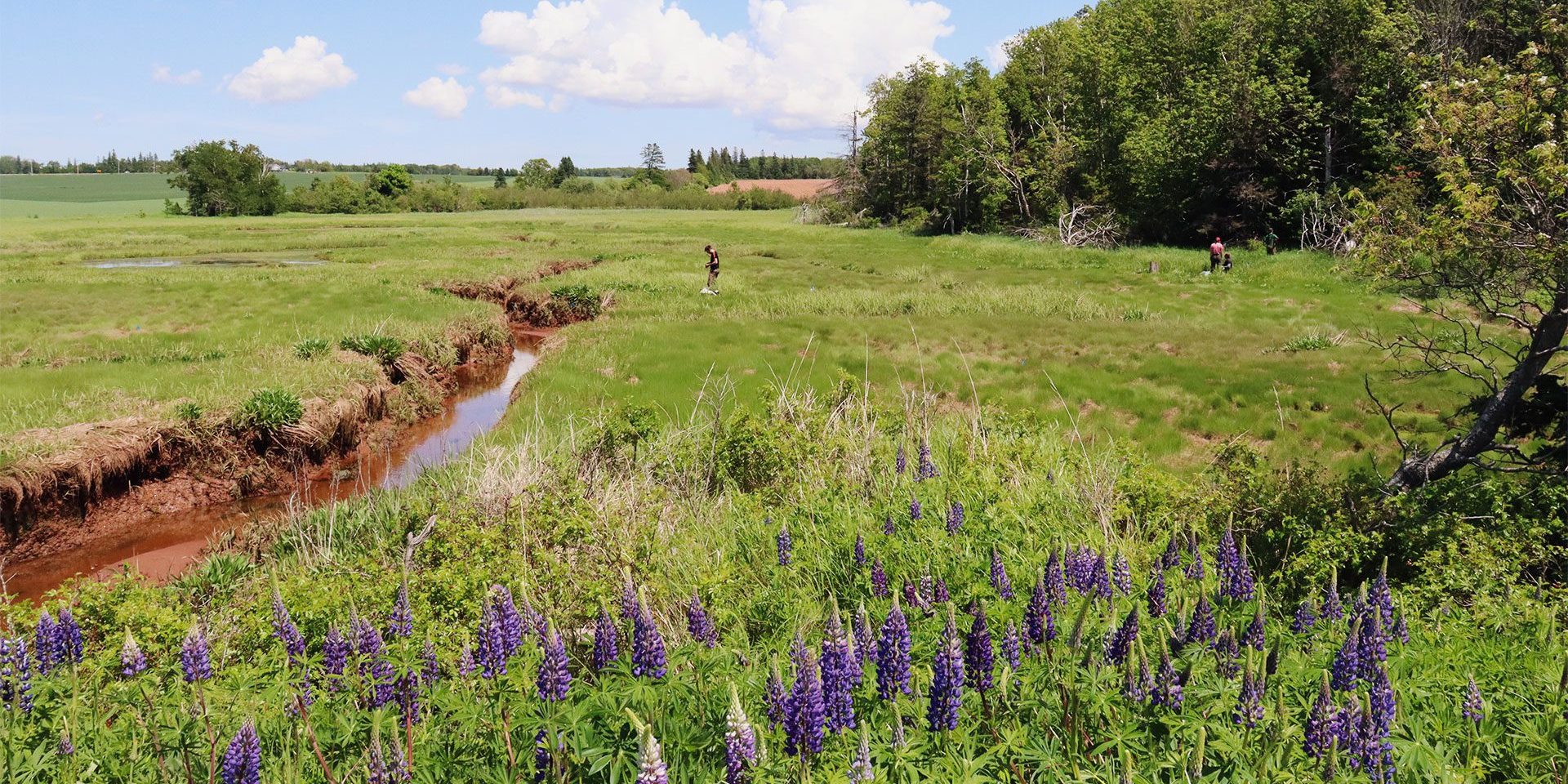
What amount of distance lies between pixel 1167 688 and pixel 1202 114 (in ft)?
150

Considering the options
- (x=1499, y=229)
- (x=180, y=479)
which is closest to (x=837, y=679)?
(x=1499, y=229)

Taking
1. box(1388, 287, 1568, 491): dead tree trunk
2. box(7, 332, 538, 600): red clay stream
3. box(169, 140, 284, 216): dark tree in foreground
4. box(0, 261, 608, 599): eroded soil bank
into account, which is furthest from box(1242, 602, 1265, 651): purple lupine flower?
box(169, 140, 284, 216): dark tree in foreground

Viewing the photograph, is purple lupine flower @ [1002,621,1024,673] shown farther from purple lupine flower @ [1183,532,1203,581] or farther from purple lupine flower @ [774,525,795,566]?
purple lupine flower @ [774,525,795,566]

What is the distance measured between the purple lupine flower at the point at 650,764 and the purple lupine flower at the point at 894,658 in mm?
1330

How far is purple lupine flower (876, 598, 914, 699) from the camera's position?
11.3 feet

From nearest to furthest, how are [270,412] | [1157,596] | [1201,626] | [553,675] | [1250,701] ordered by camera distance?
[1250,701] → [553,675] → [1201,626] → [1157,596] → [270,412]

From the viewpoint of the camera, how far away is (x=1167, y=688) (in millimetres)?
3412

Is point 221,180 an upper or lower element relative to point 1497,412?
upper

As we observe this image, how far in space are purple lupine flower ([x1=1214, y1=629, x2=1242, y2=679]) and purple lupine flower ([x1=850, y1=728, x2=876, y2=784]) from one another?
177cm

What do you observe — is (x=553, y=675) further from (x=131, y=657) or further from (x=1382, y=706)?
(x=1382, y=706)

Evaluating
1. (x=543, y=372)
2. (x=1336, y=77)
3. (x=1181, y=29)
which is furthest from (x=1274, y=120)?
(x=543, y=372)

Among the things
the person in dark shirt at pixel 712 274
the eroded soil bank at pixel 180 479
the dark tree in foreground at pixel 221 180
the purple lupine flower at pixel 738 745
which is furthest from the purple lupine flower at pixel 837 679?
the dark tree in foreground at pixel 221 180

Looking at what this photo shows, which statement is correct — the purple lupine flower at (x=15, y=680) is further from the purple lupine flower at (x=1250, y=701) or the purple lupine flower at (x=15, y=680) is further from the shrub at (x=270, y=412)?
the shrub at (x=270, y=412)

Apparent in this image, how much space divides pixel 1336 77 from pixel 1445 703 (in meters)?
43.8
